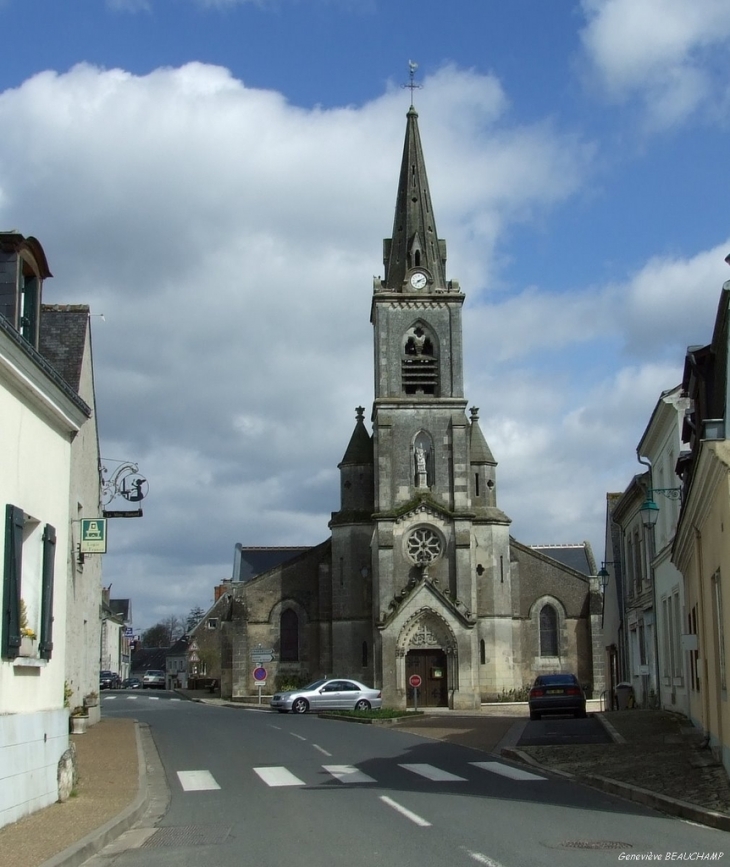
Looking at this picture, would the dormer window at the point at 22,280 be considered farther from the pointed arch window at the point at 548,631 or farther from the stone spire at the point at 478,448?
the pointed arch window at the point at 548,631

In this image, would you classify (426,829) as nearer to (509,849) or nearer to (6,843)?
(509,849)

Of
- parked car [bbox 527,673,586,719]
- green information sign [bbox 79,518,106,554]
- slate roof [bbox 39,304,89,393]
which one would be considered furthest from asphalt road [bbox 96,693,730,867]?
parked car [bbox 527,673,586,719]

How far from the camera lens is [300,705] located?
39938 mm

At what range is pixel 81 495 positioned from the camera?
2648 cm

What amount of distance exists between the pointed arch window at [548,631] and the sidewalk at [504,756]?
24.6 meters

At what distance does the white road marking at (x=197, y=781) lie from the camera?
50.6ft

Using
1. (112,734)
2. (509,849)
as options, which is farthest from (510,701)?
(509,849)

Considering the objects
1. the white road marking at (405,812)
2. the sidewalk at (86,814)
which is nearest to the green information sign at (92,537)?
the sidewalk at (86,814)

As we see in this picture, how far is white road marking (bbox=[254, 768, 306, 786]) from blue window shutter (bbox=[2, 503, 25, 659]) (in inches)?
211

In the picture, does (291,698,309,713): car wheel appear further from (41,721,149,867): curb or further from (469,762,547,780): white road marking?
(41,721,149,867): curb

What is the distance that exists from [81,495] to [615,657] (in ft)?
70.3

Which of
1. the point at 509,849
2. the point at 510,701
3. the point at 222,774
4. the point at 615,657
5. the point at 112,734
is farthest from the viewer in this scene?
the point at 510,701

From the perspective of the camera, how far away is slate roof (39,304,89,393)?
24.6 meters

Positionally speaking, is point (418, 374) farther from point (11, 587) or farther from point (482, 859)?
point (482, 859)
